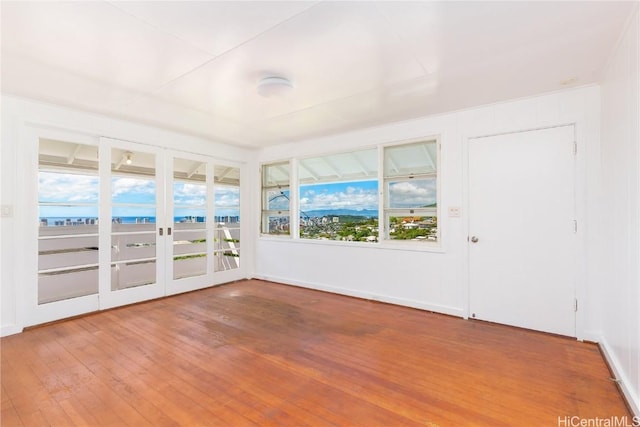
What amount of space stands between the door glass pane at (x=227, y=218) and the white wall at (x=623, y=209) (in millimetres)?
5004

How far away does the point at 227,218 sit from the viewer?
5.41m

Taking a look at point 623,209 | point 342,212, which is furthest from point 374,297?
point 623,209

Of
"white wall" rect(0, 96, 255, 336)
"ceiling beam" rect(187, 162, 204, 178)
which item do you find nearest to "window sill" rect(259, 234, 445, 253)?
"ceiling beam" rect(187, 162, 204, 178)

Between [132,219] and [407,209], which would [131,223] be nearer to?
[132,219]

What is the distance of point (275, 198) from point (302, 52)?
3.60 meters

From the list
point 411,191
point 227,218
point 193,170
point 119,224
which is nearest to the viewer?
point 119,224

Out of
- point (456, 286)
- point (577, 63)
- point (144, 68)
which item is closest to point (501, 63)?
point (577, 63)

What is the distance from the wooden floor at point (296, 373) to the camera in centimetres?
188

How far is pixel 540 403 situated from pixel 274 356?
1.97 metres

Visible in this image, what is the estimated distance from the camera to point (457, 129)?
3.71 metres

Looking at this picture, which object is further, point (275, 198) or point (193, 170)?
point (275, 198)

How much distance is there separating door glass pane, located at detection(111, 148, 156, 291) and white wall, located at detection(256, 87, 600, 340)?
2032 millimetres

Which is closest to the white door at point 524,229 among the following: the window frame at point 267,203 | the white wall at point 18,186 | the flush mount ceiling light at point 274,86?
the flush mount ceiling light at point 274,86

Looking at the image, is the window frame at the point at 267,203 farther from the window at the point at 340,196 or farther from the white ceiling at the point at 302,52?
the white ceiling at the point at 302,52
